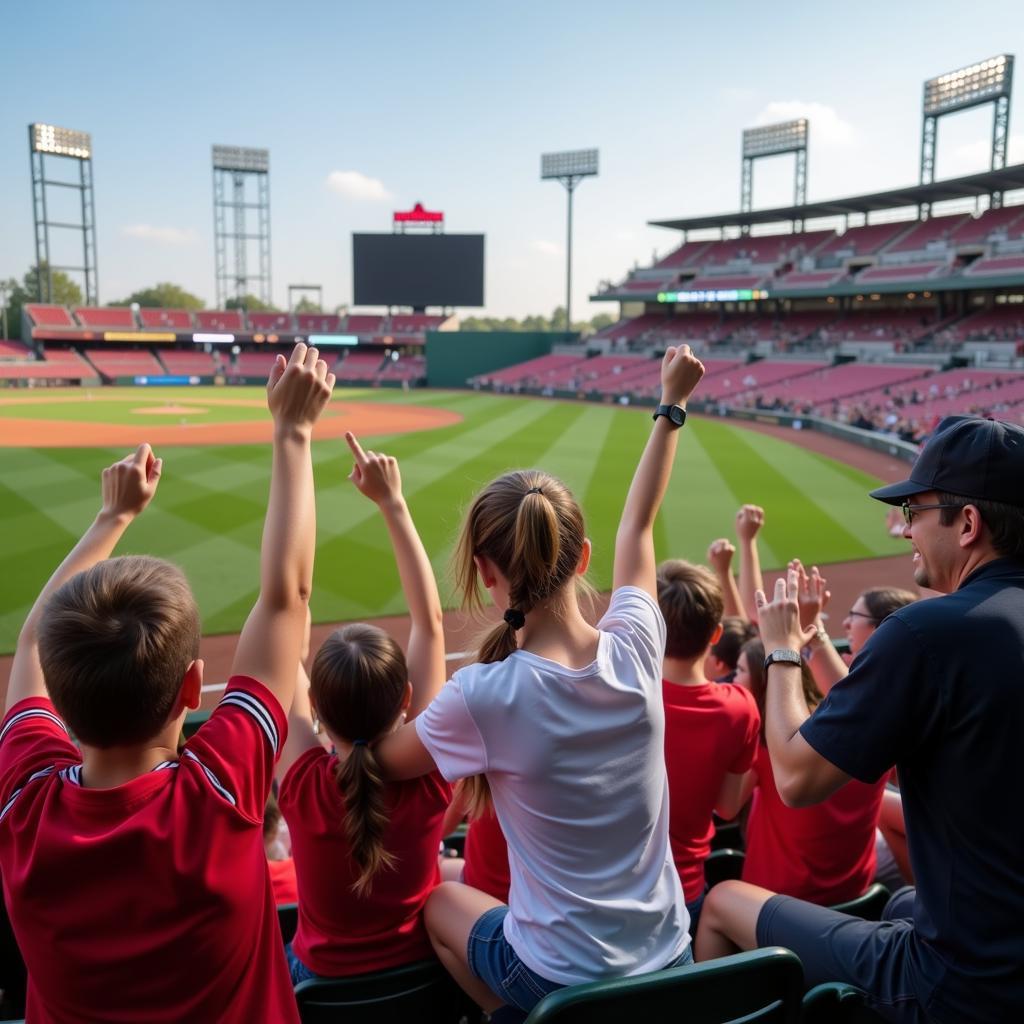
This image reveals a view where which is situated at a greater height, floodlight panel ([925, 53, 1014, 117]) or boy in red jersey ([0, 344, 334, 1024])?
floodlight panel ([925, 53, 1014, 117])

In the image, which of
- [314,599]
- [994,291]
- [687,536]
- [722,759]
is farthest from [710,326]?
[722,759]

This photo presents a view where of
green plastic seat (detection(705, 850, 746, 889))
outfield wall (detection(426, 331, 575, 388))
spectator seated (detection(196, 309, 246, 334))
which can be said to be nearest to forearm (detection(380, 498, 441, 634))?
green plastic seat (detection(705, 850, 746, 889))

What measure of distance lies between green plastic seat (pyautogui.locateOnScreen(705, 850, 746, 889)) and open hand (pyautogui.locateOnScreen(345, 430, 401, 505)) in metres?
2.14

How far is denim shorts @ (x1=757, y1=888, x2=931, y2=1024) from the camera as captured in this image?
2.30 meters

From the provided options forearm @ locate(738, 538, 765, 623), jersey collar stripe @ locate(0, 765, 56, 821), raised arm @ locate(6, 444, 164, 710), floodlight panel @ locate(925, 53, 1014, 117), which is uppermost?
floodlight panel @ locate(925, 53, 1014, 117)

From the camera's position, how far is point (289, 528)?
2184 millimetres

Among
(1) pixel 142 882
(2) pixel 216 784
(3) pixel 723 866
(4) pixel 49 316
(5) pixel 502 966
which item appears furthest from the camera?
(4) pixel 49 316

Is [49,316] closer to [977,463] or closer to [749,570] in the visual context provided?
[749,570]

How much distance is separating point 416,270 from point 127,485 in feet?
205

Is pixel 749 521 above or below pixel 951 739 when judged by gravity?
above

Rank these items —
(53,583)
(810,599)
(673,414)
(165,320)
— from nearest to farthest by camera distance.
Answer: (53,583), (810,599), (673,414), (165,320)

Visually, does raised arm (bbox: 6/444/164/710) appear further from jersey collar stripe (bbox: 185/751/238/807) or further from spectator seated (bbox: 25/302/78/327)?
spectator seated (bbox: 25/302/78/327)

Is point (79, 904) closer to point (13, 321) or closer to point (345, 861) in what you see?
point (345, 861)

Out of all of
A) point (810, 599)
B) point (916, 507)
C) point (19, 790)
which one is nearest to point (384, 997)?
point (19, 790)
